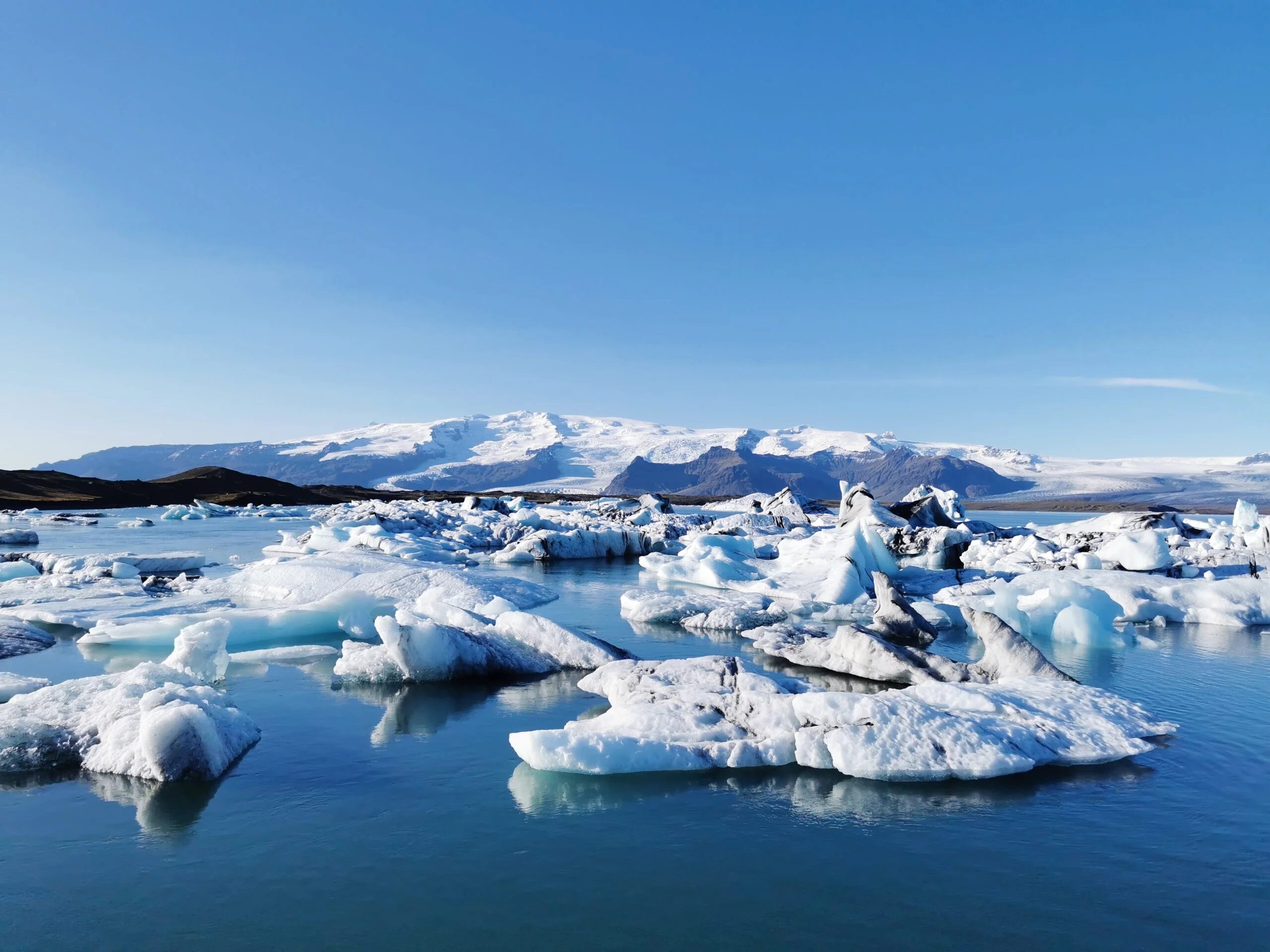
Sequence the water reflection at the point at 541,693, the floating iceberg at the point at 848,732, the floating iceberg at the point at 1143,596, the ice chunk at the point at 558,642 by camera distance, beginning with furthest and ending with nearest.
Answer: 1. the floating iceberg at the point at 1143,596
2. the ice chunk at the point at 558,642
3. the water reflection at the point at 541,693
4. the floating iceberg at the point at 848,732

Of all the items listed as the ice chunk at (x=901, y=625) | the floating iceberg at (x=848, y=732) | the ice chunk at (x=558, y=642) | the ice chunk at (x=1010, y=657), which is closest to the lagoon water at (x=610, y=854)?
the floating iceberg at (x=848, y=732)

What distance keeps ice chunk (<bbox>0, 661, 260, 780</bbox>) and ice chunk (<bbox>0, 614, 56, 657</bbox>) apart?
12.5 feet

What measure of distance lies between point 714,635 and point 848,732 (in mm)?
6093

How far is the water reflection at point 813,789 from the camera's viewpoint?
5188 millimetres

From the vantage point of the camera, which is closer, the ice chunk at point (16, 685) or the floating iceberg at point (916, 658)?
the ice chunk at point (16, 685)

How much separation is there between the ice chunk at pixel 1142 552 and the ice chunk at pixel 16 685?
1864cm

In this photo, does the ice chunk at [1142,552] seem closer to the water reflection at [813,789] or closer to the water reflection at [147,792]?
the water reflection at [813,789]

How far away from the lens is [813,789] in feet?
18.0

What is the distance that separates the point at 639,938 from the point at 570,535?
2117 cm

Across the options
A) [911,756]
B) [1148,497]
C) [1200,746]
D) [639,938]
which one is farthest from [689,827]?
[1148,497]

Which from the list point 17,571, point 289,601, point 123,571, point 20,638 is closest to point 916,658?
point 289,601

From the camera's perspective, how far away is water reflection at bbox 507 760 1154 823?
5.19 meters

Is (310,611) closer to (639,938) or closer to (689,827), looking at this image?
(689,827)

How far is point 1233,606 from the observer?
43.8 ft
